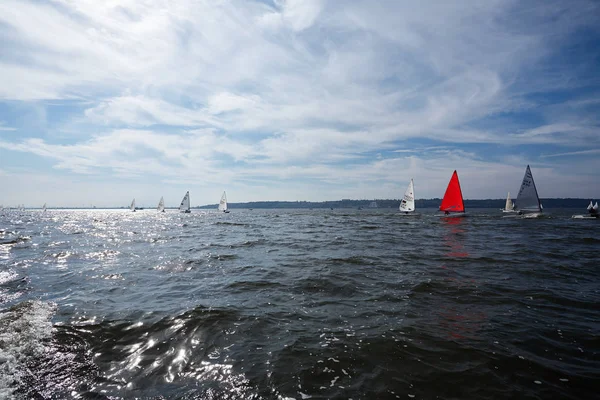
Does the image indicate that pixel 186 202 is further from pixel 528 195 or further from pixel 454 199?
pixel 528 195

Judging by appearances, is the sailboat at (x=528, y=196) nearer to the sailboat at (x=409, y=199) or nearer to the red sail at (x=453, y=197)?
the red sail at (x=453, y=197)

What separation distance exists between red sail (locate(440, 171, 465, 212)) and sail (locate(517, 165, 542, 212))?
8.43m

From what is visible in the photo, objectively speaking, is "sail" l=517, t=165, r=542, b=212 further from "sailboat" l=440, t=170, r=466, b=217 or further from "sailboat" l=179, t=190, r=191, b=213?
"sailboat" l=179, t=190, r=191, b=213

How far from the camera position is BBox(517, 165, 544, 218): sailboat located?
41344mm

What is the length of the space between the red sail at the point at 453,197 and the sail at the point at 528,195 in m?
8.43

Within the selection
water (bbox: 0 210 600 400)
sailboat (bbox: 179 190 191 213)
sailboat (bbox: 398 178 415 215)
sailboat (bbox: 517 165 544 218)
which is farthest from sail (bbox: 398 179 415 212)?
sailboat (bbox: 179 190 191 213)

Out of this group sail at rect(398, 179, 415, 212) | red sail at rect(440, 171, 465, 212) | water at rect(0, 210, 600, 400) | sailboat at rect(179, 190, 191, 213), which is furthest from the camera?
sailboat at rect(179, 190, 191, 213)

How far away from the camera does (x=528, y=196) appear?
43125mm

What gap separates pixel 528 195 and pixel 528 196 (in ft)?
0.84

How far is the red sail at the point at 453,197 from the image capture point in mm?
44600

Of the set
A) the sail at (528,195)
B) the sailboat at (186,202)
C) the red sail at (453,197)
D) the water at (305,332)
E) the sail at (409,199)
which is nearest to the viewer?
the water at (305,332)

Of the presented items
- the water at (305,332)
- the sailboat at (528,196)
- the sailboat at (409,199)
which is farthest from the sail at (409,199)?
the water at (305,332)

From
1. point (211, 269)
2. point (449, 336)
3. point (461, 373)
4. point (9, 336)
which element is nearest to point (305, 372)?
point (461, 373)

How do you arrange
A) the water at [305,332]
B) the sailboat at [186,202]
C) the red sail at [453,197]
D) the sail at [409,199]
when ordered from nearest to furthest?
the water at [305,332] < the red sail at [453,197] < the sail at [409,199] < the sailboat at [186,202]
